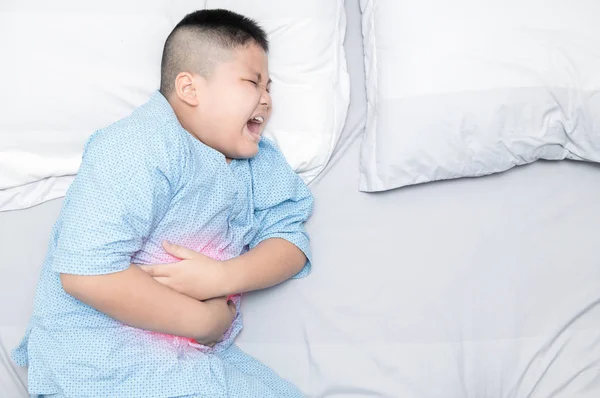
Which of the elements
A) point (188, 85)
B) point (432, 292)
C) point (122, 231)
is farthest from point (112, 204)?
point (432, 292)

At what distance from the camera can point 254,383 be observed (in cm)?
118

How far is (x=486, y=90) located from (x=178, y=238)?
61 cm

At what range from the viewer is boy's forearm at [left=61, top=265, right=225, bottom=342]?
1.08 m

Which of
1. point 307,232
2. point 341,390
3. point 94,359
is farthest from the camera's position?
point 307,232

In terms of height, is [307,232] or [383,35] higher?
[383,35]

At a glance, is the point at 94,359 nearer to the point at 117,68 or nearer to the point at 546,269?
the point at 117,68

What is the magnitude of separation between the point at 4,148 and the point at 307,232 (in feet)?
1.98

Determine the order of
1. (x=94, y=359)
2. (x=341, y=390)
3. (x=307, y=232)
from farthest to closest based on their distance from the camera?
(x=307, y=232), (x=341, y=390), (x=94, y=359)

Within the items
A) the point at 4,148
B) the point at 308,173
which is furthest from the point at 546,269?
the point at 4,148

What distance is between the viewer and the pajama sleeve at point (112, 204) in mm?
1066

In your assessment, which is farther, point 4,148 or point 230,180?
point 4,148

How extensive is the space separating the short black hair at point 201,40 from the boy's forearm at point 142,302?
370 mm

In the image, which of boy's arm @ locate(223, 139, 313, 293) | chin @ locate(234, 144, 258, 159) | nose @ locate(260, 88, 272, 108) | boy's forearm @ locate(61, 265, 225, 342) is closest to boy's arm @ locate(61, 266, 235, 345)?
boy's forearm @ locate(61, 265, 225, 342)

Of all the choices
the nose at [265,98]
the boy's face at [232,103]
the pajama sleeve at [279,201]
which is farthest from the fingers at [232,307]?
→ the nose at [265,98]
